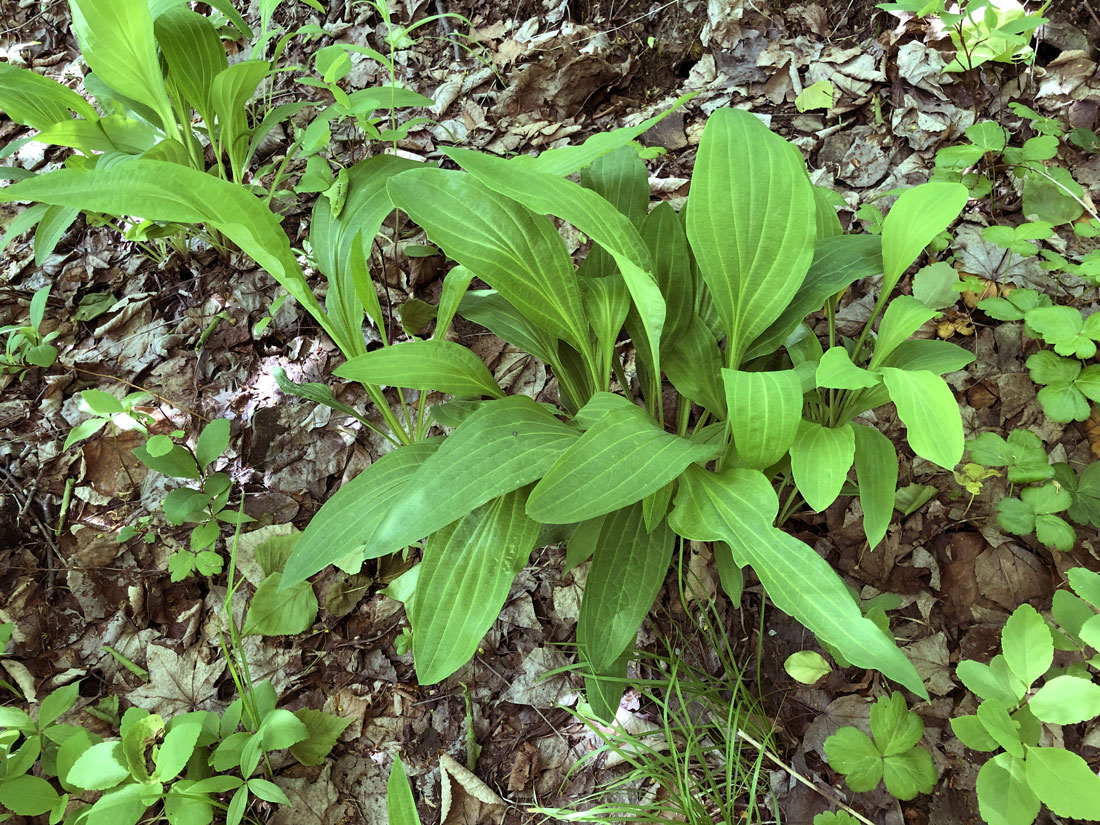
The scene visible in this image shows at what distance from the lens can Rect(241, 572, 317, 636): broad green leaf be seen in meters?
1.40

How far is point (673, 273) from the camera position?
1.21 metres

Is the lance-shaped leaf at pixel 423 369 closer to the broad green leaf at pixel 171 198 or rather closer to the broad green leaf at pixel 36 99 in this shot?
the broad green leaf at pixel 171 198

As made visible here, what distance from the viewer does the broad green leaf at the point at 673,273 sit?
1.21m

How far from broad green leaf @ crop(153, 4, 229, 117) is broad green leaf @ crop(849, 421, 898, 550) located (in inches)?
70.7

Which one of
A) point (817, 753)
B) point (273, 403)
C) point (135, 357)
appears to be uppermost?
point (135, 357)

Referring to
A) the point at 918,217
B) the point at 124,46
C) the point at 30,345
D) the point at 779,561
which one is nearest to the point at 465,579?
the point at 779,561

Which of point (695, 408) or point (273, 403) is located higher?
point (273, 403)

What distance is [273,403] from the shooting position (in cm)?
172

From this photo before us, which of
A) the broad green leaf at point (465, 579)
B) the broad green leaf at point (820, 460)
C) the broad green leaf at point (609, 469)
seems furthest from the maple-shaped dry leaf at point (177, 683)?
the broad green leaf at point (820, 460)

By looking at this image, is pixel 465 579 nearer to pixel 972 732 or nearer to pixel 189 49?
pixel 972 732

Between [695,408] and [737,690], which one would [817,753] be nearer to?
[737,690]

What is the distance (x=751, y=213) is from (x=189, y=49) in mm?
1548

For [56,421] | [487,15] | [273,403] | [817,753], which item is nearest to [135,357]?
[56,421]

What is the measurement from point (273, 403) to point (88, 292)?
0.82 m
